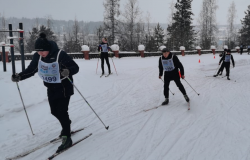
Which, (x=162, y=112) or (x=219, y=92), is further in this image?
(x=219, y=92)

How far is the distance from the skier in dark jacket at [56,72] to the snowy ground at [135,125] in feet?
2.32

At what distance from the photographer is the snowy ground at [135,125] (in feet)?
10.4

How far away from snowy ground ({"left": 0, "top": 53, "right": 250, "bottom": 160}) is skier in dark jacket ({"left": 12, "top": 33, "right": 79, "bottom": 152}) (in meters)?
0.71

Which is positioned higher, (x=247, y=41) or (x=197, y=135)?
(x=247, y=41)

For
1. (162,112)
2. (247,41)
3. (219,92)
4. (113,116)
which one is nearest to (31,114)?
(113,116)

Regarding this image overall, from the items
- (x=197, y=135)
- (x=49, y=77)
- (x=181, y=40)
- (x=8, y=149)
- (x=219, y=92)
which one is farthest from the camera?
(x=181, y=40)

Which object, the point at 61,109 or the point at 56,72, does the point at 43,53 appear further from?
the point at 61,109

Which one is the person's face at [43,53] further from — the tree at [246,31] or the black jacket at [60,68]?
the tree at [246,31]

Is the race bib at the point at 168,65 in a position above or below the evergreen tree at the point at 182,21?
below

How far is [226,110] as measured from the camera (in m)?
5.32

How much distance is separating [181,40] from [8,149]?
124 feet

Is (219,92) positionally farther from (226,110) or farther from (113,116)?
(113,116)

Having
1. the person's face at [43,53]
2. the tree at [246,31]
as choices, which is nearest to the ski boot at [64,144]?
the person's face at [43,53]

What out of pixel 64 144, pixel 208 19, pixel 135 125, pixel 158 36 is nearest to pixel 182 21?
pixel 158 36
